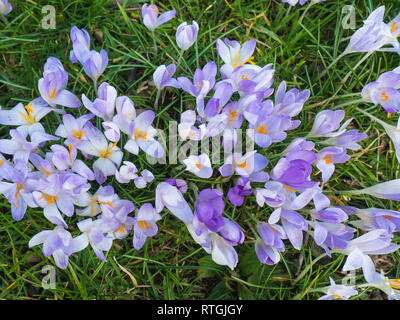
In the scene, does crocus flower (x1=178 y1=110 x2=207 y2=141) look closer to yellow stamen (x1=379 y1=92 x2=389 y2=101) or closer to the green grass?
the green grass

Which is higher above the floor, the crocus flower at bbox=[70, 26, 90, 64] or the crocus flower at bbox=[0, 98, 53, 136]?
the crocus flower at bbox=[70, 26, 90, 64]

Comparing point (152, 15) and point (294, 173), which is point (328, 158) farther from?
point (152, 15)

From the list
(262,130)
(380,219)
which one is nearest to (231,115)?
(262,130)

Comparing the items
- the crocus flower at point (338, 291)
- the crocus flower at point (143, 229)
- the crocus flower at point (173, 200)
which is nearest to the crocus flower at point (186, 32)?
the crocus flower at point (173, 200)

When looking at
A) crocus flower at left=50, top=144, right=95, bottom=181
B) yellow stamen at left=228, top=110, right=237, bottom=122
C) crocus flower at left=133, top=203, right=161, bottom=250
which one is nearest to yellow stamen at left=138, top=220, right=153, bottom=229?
crocus flower at left=133, top=203, right=161, bottom=250

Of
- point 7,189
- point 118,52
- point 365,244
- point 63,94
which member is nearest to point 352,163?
point 365,244

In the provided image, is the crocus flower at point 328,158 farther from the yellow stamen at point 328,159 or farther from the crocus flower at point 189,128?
the crocus flower at point 189,128
